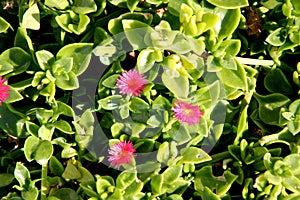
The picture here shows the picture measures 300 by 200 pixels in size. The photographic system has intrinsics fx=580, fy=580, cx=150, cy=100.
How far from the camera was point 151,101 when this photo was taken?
153 cm

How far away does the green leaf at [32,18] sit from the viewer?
5.14 ft

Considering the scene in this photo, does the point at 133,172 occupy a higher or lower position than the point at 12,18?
lower

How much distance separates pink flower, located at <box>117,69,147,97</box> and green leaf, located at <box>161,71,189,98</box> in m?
0.06

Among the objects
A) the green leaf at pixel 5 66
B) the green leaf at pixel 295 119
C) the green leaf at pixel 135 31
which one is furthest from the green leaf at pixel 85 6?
the green leaf at pixel 295 119

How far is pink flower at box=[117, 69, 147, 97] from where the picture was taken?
1473 mm

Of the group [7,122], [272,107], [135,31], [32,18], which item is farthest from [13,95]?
[272,107]

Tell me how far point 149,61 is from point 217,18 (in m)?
0.20

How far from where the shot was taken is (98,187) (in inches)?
57.8

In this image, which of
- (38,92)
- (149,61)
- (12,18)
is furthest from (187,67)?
(12,18)

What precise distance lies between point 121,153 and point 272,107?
437 millimetres

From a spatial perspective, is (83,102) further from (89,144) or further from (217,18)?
(217,18)

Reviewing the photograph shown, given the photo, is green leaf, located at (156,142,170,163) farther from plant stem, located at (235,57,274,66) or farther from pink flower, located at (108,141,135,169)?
plant stem, located at (235,57,274,66)

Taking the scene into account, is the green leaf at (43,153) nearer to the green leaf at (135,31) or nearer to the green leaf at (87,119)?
the green leaf at (87,119)

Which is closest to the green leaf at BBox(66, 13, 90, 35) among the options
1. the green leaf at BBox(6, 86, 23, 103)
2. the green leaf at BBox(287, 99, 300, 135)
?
the green leaf at BBox(6, 86, 23, 103)
